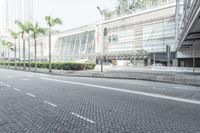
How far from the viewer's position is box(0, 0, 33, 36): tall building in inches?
2770

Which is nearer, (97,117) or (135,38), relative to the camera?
(97,117)

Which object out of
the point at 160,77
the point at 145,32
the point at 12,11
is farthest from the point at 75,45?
the point at 160,77

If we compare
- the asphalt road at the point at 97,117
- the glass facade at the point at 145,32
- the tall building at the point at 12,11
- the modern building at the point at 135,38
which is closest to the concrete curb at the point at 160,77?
the asphalt road at the point at 97,117

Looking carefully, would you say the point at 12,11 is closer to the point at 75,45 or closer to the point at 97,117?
the point at 75,45

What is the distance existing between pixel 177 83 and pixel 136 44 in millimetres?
40895

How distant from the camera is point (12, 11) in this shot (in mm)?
75812

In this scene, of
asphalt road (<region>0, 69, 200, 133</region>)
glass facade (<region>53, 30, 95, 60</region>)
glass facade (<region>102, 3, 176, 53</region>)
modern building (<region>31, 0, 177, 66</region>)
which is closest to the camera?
asphalt road (<region>0, 69, 200, 133</region>)

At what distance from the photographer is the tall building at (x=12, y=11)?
231 ft

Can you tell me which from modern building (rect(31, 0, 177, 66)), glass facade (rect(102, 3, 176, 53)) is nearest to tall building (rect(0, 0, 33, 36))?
modern building (rect(31, 0, 177, 66))

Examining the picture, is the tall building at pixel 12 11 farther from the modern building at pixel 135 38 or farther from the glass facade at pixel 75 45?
the modern building at pixel 135 38

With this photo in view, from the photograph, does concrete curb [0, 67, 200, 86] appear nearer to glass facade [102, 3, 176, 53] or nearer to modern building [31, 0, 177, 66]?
modern building [31, 0, 177, 66]

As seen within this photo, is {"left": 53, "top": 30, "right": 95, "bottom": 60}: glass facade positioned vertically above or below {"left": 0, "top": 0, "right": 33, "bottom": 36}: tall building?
below

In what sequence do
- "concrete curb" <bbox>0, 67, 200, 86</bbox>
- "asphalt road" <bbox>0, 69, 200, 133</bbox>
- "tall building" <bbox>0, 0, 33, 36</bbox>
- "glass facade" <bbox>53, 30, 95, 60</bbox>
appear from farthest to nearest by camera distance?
1. "glass facade" <bbox>53, 30, 95, 60</bbox>
2. "tall building" <bbox>0, 0, 33, 36</bbox>
3. "concrete curb" <bbox>0, 67, 200, 86</bbox>
4. "asphalt road" <bbox>0, 69, 200, 133</bbox>

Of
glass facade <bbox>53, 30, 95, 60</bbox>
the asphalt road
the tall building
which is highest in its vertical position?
the tall building
